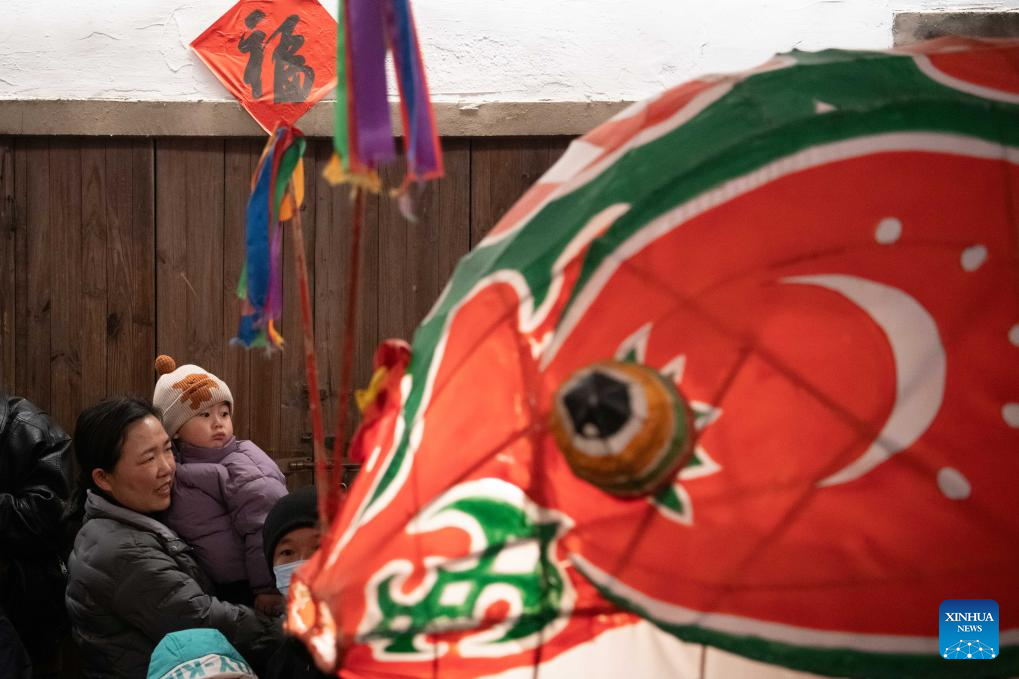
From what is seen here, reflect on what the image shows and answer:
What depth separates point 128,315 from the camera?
4.13m

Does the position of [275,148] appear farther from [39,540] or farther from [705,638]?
[39,540]

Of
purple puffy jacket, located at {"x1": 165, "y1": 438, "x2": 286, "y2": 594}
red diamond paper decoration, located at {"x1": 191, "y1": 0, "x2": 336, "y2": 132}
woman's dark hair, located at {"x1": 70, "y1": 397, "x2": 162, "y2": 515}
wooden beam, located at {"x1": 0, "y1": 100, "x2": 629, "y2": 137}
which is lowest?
purple puffy jacket, located at {"x1": 165, "y1": 438, "x2": 286, "y2": 594}

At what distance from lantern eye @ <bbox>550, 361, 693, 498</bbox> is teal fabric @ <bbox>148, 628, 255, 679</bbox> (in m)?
1.46

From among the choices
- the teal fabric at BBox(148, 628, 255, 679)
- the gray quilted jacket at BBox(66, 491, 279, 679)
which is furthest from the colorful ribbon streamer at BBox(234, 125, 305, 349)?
the gray quilted jacket at BBox(66, 491, 279, 679)

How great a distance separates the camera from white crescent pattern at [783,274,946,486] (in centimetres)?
145

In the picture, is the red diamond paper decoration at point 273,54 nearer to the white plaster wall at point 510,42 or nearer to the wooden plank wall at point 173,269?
the white plaster wall at point 510,42

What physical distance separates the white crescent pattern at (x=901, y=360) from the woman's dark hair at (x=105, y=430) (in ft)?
6.93

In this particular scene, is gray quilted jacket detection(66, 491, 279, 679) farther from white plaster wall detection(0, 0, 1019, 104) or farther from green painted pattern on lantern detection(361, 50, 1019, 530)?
white plaster wall detection(0, 0, 1019, 104)

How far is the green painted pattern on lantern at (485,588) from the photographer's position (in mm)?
1470

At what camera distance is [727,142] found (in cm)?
158

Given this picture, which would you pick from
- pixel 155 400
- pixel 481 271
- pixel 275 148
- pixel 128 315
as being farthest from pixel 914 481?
pixel 128 315

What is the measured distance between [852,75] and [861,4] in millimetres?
2306

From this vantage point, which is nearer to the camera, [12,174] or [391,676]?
[391,676]

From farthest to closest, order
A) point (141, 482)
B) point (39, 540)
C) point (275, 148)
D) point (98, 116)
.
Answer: point (98, 116) < point (39, 540) < point (141, 482) < point (275, 148)
